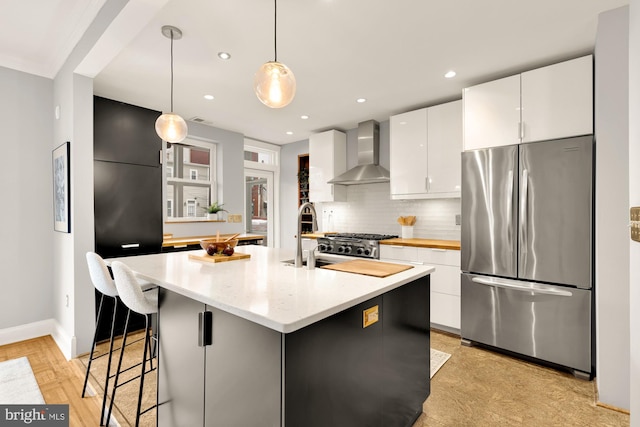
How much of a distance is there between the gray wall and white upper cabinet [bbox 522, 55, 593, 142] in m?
4.66

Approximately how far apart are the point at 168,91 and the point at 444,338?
4.01m

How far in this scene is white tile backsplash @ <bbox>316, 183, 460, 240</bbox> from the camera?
3973 millimetres

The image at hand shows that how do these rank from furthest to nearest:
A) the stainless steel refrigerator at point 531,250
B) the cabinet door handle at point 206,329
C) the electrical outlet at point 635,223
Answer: the stainless steel refrigerator at point 531,250
the cabinet door handle at point 206,329
the electrical outlet at point 635,223

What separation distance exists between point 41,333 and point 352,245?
3472 millimetres

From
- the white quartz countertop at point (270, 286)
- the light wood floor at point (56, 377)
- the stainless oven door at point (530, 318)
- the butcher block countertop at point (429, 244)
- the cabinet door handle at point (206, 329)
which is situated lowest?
the light wood floor at point (56, 377)

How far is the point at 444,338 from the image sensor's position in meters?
3.27

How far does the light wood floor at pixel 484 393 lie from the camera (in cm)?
196

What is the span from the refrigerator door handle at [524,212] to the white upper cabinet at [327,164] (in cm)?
262

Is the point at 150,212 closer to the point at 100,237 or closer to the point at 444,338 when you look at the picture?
the point at 100,237

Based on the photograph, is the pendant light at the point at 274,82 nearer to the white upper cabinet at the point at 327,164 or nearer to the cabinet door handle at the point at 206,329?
the cabinet door handle at the point at 206,329

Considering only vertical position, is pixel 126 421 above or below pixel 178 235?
below

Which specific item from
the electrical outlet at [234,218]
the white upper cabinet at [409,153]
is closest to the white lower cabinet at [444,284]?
the white upper cabinet at [409,153]

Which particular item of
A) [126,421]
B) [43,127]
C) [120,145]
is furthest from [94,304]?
[43,127]

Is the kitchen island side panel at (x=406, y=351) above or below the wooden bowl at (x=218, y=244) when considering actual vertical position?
below
